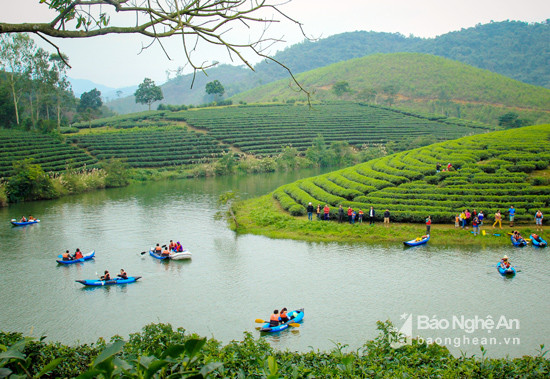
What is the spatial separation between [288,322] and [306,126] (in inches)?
2649

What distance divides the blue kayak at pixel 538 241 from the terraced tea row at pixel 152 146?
45460 mm

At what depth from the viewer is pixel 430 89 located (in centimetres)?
11331

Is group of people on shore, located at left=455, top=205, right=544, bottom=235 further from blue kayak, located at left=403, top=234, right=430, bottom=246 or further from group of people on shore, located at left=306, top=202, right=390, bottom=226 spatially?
group of people on shore, located at left=306, top=202, right=390, bottom=226

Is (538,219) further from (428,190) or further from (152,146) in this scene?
(152,146)

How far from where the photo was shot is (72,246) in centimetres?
2630

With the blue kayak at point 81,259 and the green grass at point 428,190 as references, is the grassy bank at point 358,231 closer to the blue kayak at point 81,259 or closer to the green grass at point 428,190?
the green grass at point 428,190

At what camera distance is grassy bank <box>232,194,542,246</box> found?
24516mm

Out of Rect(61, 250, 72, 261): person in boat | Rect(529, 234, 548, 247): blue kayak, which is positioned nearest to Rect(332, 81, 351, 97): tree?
Rect(529, 234, 548, 247): blue kayak

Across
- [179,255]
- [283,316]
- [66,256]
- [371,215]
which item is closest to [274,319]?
[283,316]

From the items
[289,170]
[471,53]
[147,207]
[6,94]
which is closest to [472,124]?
[289,170]

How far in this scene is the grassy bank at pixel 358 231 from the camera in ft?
80.4

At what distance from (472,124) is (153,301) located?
79.5 m

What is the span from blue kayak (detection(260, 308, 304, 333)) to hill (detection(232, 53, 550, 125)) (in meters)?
82.8

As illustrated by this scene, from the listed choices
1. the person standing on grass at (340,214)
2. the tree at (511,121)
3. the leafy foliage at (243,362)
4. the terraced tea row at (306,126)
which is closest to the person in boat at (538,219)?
the person standing on grass at (340,214)
